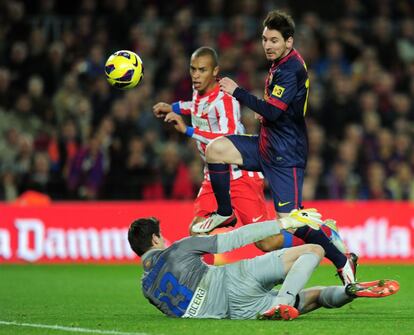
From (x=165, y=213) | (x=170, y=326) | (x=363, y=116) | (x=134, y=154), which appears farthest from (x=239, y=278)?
(x=363, y=116)

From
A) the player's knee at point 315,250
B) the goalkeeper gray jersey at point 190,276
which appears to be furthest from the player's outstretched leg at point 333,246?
the goalkeeper gray jersey at point 190,276

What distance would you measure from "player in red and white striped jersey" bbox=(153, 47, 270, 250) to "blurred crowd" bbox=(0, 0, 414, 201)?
20.4 feet

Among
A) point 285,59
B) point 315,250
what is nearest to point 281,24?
point 285,59

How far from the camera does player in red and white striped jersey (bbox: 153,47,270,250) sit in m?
10.4

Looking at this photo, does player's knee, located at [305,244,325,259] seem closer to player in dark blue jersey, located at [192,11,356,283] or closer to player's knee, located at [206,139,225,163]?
player in dark blue jersey, located at [192,11,356,283]

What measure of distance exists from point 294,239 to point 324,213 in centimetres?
617

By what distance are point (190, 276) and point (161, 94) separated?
32.5 feet

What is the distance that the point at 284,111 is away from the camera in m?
9.38

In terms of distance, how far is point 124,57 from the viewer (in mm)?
10195

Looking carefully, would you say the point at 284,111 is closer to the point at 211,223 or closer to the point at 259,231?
the point at 211,223

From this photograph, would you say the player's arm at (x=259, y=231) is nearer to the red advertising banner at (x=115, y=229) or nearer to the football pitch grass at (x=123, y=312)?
the football pitch grass at (x=123, y=312)

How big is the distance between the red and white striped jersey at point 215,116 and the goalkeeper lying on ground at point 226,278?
2.22 meters

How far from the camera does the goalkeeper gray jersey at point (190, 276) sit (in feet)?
26.6

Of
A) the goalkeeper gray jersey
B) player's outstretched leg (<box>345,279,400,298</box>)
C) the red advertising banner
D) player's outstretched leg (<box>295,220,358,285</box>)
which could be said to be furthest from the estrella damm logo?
the red advertising banner
